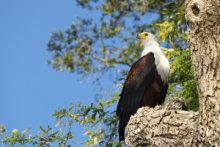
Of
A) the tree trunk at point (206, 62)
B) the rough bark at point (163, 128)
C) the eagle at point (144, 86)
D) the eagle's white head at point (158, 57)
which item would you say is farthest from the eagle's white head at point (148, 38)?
the tree trunk at point (206, 62)

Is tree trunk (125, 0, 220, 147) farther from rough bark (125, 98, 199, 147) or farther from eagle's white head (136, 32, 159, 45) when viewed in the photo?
eagle's white head (136, 32, 159, 45)

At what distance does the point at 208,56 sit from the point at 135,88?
6.09ft

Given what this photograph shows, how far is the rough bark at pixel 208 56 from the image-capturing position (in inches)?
88.0

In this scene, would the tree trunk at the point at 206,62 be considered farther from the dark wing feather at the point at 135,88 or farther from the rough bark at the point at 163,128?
the dark wing feather at the point at 135,88

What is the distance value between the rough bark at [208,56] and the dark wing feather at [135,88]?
166 cm

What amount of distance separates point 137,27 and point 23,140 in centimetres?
514

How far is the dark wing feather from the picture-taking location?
390 cm

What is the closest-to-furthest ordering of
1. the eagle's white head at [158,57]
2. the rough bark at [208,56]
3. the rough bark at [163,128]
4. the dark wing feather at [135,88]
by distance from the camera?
the rough bark at [208,56]
the rough bark at [163,128]
the dark wing feather at [135,88]
the eagle's white head at [158,57]

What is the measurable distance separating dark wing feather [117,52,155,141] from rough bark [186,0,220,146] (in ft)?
5.46

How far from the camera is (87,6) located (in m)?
7.93

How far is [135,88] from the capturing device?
13.1 feet

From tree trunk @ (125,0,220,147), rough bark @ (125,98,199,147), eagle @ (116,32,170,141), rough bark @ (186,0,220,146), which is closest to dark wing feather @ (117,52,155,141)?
eagle @ (116,32,170,141)

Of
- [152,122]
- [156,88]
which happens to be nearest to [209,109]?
[152,122]

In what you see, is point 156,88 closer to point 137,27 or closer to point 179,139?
point 179,139
